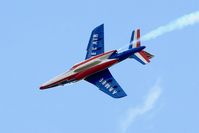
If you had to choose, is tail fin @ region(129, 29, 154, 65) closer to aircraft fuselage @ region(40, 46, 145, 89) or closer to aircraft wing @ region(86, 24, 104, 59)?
aircraft fuselage @ region(40, 46, 145, 89)

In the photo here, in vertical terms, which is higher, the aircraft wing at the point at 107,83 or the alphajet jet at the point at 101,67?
the alphajet jet at the point at 101,67

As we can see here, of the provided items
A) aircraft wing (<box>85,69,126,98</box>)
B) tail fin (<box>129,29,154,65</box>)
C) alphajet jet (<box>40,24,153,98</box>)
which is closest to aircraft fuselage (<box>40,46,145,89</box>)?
alphajet jet (<box>40,24,153,98</box>)

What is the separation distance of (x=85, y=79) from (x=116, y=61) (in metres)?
5.33

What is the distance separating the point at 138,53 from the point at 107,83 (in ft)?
22.9

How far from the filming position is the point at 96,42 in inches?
4675

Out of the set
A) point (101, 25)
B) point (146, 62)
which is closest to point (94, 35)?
point (101, 25)

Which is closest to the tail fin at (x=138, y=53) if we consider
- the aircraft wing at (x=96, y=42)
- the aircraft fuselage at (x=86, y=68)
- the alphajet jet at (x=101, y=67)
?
the alphajet jet at (x=101, y=67)

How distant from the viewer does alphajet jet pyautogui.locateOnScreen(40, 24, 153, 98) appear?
373 feet

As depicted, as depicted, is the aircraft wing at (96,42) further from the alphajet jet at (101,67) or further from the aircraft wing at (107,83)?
the aircraft wing at (107,83)

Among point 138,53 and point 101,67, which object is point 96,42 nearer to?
point 101,67

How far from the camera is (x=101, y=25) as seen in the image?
120375mm

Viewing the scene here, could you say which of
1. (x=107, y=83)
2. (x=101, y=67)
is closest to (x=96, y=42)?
(x=101, y=67)

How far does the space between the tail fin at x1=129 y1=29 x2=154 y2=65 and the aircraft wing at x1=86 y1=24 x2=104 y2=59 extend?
459cm

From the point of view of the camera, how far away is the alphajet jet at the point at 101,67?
11356 cm
